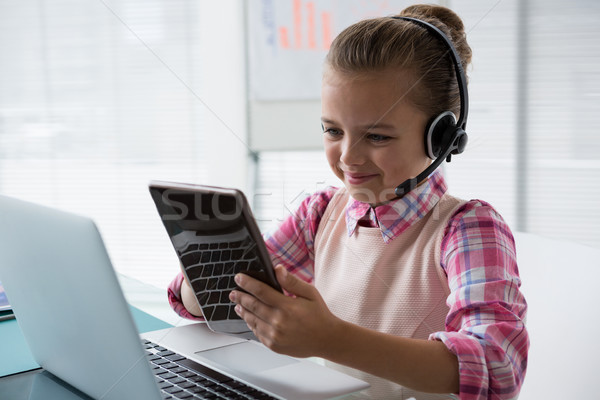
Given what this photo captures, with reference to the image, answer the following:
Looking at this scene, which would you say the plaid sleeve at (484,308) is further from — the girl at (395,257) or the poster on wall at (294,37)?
the poster on wall at (294,37)

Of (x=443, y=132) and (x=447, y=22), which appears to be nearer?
(x=443, y=132)

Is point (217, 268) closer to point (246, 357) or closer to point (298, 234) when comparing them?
point (246, 357)

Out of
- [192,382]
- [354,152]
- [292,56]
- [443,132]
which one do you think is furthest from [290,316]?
A: [292,56]

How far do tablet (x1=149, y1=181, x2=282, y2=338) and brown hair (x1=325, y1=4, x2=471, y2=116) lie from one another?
0.33 m

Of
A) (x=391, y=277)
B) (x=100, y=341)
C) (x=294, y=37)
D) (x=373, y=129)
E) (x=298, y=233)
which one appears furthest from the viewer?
(x=294, y=37)

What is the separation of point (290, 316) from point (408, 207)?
1.23 ft

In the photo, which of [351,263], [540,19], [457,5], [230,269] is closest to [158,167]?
[457,5]

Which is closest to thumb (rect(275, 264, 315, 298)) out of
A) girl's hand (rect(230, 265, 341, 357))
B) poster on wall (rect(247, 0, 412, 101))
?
girl's hand (rect(230, 265, 341, 357))

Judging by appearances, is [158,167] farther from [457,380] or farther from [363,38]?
[457,380]

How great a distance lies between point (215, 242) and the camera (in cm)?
64

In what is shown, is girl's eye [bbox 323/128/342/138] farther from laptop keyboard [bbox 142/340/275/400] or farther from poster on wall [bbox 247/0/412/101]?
poster on wall [bbox 247/0/412/101]

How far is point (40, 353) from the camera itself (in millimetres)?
742

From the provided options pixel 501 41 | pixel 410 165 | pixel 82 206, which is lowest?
pixel 82 206

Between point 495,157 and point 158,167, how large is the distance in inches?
58.0
